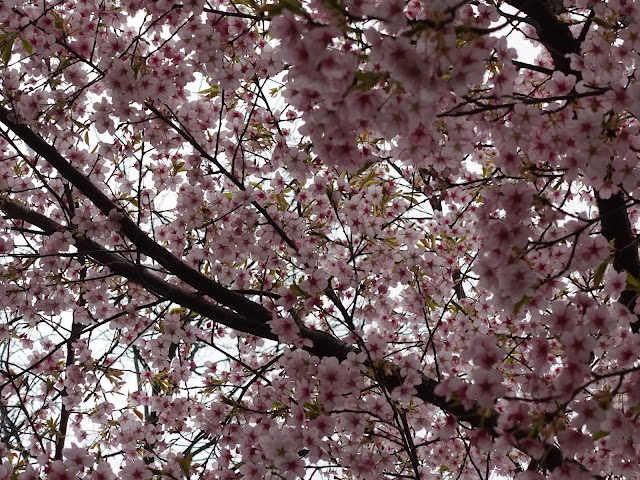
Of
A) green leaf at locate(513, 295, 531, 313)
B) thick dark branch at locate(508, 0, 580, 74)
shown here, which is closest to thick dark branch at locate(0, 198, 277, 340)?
green leaf at locate(513, 295, 531, 313)

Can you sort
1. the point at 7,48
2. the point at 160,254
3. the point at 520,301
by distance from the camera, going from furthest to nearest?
the point at 160,254
the point at 7,48
the point at 520,301

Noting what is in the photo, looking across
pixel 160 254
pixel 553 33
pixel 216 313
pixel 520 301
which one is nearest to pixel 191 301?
pixel 216 313

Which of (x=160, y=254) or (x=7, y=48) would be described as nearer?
(x=7, y=48)

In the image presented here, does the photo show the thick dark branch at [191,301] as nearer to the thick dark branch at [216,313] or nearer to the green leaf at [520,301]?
the thick dark branch at [216,313]

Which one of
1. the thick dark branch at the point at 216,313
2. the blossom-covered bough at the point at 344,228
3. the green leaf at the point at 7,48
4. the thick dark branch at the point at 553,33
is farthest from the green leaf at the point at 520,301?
the green leaf at the point at 7,48

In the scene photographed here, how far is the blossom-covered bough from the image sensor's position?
6.06 ft

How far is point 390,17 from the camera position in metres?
1.59

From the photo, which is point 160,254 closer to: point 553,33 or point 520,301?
point 520,301

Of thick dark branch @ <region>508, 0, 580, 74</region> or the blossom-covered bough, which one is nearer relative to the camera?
the blossom-covered bough

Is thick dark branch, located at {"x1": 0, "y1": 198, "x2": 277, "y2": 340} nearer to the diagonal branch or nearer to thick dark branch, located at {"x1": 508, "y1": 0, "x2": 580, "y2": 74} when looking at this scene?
the diagonal branch

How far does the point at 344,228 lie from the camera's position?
12.4 feet

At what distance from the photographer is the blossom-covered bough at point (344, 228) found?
1848mm

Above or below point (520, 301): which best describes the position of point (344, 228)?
above

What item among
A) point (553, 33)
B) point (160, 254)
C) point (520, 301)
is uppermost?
point (553, 33)
